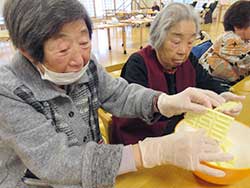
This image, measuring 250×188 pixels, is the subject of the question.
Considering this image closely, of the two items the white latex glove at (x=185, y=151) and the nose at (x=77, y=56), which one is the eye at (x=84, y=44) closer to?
the nose at (x=77, y=56)

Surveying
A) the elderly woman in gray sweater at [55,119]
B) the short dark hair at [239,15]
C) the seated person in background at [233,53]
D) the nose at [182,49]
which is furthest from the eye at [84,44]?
the short dark hair at [239,15]

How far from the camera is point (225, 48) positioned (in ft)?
5.89

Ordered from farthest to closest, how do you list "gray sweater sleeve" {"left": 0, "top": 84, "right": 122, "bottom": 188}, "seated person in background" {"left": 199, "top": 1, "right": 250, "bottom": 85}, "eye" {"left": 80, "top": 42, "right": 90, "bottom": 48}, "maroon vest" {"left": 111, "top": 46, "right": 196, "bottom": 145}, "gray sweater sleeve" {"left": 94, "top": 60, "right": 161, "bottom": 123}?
"seated person in background" {"left": 199, "top": 1, "right": 250, "bottom": 85} → "maroon vest" {"left": 111, "top": 46, "right": 196, "bottom": 145} → "gray sweater sleeve" {"left": 94, "top": 60, "right": 161, "bottom": 123} → "eye" {"left": 80, "top": 42, "right": 90, "bottom": 48} → "gray sweater sleeve" {"left": 0, "top": 84, "right": 122, "bottom": 188}

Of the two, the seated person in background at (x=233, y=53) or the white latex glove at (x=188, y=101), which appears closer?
the white latex glove at (x=188, y=101)

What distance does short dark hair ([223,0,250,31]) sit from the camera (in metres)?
1.85

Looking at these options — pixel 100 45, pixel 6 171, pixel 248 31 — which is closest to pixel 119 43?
pixel 100 45

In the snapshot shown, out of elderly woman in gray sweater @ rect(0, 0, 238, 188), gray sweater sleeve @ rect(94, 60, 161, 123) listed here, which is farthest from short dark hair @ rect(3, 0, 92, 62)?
gray sweater sleeve @ rect(94, 60, 161, 123)

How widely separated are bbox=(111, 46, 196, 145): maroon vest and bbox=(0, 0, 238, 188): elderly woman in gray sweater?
1.42 ft

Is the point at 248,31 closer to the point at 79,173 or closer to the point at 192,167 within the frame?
the point at 192,167

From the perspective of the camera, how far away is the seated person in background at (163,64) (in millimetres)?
1178

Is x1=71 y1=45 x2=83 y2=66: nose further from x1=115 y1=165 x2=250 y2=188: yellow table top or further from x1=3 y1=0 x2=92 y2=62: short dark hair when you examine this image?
x1=115 y1=165 x2=250 y2=188: yellow table top

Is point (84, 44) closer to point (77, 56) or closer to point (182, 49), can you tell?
point (77, 56)

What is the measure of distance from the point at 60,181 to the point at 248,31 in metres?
1.85

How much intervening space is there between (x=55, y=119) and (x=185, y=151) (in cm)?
38
